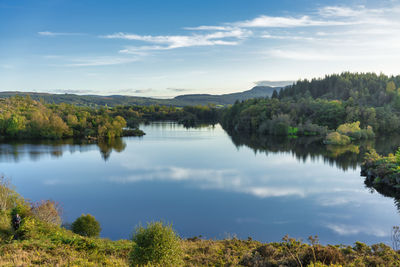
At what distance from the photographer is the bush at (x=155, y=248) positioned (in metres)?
8.09

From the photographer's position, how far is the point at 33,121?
55.8 metres

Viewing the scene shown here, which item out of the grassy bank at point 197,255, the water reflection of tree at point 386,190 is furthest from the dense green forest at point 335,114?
the grassy bank at point 197,255

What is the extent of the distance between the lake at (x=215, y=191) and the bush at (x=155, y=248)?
767 centimetres

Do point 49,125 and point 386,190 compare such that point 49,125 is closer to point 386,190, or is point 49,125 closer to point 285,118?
point 285,118

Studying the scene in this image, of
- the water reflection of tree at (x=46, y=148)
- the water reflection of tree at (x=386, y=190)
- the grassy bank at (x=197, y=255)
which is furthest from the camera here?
the water reflection of tree at (x=46, y=148)

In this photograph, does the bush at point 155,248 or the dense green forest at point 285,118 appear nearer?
the bush at point 155,248

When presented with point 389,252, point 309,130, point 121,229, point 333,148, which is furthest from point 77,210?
point 309,130

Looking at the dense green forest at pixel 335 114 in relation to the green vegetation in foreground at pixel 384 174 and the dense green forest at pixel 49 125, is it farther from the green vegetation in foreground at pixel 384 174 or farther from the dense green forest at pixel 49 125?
the dense green forest at pixel 49 125

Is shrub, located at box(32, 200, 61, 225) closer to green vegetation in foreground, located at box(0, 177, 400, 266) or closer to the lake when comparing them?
green vegetation in foreground, located at box(0, 177, 400, 266)

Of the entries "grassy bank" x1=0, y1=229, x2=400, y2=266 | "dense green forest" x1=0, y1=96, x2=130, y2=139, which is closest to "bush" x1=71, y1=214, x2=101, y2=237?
"grassy bank" x1=0, y1=229, x2=400, y2=266

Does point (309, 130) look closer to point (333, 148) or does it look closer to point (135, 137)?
point (333, 148)

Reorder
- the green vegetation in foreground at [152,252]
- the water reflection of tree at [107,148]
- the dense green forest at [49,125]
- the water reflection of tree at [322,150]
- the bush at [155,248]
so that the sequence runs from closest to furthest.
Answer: the bush at [155,248] < the green vegetation in foreground at [152,252] < the water reflection of tree at [322,150] < the water reflection of tree at [107,148] < the dense green forest at [49,125]

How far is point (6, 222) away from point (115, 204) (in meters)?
9.52

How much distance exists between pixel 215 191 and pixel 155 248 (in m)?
15.8
